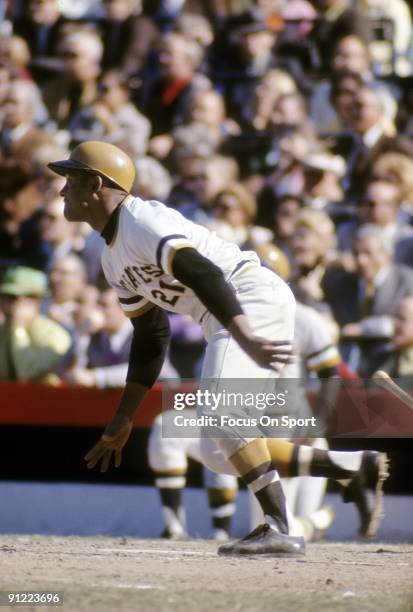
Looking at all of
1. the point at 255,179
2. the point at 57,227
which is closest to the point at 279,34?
the point at 255,179

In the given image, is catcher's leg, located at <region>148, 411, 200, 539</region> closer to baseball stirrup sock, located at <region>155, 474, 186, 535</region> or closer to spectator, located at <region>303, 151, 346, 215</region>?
baseball stirrup sock, located at <region>155, 474, 186, 535</region>

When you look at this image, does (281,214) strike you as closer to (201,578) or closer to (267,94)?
(267,94)

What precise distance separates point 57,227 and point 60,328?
1224mm

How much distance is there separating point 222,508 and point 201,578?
266cm

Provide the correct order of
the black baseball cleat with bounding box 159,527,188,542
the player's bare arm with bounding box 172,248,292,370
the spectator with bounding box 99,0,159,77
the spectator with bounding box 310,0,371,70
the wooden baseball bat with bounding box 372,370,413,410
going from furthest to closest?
1. the spectator with bounding box 99,0,159,77
2. the spectator with bounding box 310,0,371,70
3. the black baseball cleat with bounding box 159,527,188,542
4. the wooden baseball bat with bounding box 372,370,413,410
5. the player's bare arm with bounding box 172,248,292,370

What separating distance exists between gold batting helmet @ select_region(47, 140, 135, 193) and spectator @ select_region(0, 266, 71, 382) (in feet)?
9.74

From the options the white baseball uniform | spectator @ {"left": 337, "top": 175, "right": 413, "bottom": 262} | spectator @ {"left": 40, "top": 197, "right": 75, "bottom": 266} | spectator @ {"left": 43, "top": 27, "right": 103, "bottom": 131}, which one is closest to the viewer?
the white baseball uniform

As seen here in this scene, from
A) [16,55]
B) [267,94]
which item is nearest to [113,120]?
[267,94]

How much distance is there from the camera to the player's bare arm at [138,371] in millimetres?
5781

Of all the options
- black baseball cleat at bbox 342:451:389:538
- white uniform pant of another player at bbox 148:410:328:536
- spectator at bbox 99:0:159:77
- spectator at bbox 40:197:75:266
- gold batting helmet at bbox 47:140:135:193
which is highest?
spectator at bbox 99:0:159:77

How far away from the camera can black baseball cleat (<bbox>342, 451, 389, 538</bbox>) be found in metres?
5.87

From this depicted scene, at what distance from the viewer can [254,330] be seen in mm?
5426

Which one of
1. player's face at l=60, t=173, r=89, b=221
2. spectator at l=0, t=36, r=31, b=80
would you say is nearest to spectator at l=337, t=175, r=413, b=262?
player's face at l=60, t=173, r=89, b=221

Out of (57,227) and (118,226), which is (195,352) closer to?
(57,227)
